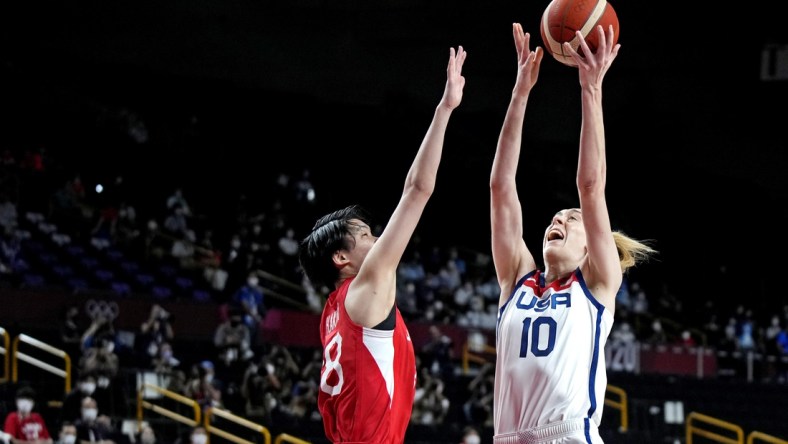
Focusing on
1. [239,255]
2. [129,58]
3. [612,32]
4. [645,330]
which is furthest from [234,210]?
[612,32]

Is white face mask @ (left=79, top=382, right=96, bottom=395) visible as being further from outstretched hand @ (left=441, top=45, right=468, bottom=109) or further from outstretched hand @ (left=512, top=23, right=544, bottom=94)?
outstretched hand @ (left=441, top=45, right=468, bottom=109)

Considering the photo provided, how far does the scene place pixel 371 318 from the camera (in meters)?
4.26

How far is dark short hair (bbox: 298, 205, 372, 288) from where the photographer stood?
4.48 meters

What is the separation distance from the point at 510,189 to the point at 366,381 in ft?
3.71

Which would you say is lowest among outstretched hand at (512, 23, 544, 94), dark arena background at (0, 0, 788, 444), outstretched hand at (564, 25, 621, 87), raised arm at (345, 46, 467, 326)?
raised arm at (345, 46, 467, 326)

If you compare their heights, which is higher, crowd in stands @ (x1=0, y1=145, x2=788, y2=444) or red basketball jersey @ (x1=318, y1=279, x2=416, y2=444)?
crowd in stands @ (x1=0, y1=145, x2=788, y2=444)

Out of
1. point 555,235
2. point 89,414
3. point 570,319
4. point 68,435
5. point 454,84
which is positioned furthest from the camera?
point 89,414

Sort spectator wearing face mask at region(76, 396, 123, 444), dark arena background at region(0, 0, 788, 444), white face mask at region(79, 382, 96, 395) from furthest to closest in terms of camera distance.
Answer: dark arena background at region(0, 0, 788, 444)
white face mask at region(79, 382, 96, 395)
spectator wearing face mask at region(76, 396, 123, 444)

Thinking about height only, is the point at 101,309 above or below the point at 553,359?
above

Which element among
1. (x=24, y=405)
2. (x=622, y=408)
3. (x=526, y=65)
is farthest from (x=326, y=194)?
(x=526, y=65)

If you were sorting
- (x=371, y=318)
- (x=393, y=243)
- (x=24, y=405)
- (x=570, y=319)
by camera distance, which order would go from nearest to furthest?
(x=393, y=243)
(x=371, y=318)
(x=570, y=319)
(x=24, y=405)

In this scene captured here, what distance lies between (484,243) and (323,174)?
12.7 feet

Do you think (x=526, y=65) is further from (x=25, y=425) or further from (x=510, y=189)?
(x=25, y=425)

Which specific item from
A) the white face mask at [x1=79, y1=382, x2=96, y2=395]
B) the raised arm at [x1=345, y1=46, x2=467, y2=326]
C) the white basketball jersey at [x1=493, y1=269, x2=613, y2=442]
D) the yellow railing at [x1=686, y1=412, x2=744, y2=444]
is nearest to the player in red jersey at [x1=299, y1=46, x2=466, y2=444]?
the raised arm at [x1=345, y1=46, x2=467, y2=326]
